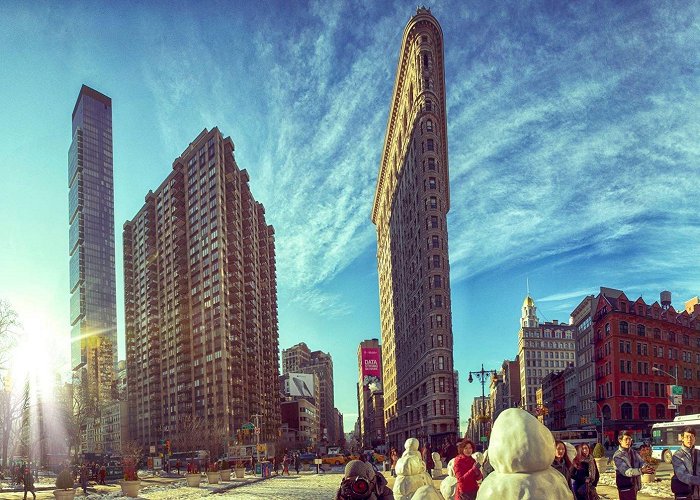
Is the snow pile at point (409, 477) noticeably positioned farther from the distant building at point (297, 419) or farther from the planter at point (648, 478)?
the distant building at point (297, 419)

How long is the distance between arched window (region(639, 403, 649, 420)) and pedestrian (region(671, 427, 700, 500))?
67403 millimetres

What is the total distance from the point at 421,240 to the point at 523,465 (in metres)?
73.1

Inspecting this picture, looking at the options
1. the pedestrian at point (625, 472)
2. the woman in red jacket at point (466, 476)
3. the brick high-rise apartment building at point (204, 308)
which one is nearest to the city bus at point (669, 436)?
the pedestrian at point (625, 472)

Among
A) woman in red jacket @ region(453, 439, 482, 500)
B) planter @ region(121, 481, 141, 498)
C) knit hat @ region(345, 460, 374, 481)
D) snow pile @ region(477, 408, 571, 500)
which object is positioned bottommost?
planter @ region(121, 481, 141, 498)

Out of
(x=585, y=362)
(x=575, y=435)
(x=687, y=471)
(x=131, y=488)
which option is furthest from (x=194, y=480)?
(x=585, y=362)

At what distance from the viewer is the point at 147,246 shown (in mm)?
137875

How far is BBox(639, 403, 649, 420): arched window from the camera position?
229 feet

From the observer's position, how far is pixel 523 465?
4184 millimetres

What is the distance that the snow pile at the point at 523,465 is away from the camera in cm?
407

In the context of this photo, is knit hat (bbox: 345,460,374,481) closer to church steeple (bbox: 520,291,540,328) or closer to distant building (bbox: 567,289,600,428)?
distant building (bbox: 567,289,600,428)

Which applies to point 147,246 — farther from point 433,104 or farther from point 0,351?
point 0,351

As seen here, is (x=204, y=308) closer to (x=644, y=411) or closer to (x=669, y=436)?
(x=644, y=411)

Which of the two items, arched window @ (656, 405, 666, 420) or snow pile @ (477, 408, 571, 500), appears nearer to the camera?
snow pile @ (477, 408, 571, 500)

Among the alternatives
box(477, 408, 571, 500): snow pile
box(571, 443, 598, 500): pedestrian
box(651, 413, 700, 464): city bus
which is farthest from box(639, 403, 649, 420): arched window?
box(477, 408, 571, 500): snow pile
